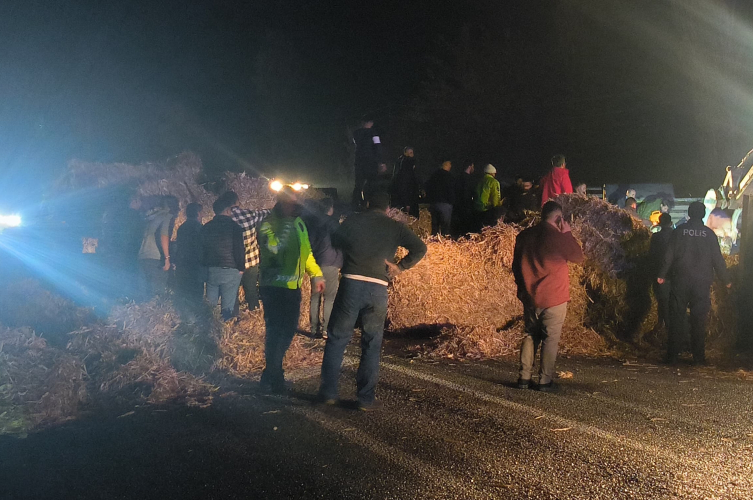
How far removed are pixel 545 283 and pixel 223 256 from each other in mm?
3982

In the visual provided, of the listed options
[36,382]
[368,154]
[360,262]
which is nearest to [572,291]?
[360,262]

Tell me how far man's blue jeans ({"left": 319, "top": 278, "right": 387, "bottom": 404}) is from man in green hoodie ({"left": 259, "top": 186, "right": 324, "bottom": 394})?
0.66 meters

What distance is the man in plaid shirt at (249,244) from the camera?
8797 mm

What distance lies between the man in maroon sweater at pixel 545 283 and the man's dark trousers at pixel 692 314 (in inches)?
94.9

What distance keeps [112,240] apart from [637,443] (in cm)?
745

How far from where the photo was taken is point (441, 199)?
40.9ft

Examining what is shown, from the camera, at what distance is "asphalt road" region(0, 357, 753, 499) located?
418 centimetres

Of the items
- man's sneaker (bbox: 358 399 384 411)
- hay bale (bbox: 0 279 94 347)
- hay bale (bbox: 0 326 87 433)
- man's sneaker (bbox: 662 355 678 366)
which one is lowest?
hay bale (bbox: 0 326 87 433)

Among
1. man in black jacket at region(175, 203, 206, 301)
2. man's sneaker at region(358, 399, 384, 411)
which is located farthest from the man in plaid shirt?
man's sneaker at region(358, 399, 384, 411)

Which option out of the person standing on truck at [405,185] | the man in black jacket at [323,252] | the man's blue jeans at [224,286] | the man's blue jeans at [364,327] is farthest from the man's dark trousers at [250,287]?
the person standing on truck at [405,185]

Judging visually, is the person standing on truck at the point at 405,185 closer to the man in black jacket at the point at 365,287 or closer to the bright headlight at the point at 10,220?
the bright headlight at the point at 10,220

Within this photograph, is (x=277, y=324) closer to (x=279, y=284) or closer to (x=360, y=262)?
(x=279, y=284)

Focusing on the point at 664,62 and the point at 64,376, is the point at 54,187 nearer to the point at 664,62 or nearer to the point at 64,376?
the point at 64,376

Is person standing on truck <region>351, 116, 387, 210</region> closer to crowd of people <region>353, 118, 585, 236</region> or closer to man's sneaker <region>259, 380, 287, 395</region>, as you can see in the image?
crowd of people <region>353, 118, 585, 236</region>
